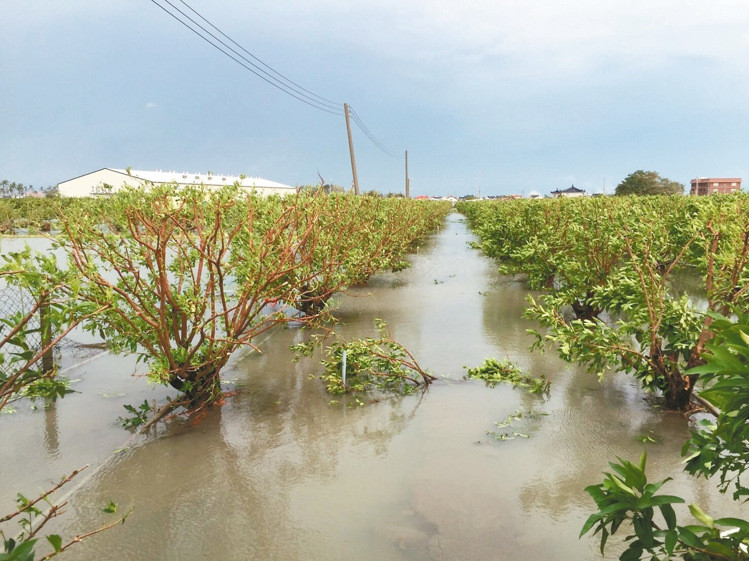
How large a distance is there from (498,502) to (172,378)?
3231 mm

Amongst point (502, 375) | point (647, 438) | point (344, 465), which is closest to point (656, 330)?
point (647, 438)

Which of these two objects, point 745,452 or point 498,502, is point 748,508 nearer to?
point 498,502

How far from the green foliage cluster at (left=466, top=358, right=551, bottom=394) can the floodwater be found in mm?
162

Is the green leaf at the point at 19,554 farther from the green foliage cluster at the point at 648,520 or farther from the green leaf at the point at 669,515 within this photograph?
the green leaf at the point at 669,515

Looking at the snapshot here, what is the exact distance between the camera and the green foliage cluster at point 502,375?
615 centimetres

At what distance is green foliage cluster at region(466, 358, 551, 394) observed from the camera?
6.15m

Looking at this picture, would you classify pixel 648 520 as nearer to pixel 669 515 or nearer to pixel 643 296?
pixel 669 515

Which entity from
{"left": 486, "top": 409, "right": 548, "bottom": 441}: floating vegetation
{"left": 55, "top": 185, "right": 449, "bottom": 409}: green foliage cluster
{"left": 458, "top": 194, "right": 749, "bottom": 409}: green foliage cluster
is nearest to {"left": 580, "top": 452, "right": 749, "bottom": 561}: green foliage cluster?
{"left": 458, "top": 194, "right": 749, "bottom": 409}: green foliage cluster

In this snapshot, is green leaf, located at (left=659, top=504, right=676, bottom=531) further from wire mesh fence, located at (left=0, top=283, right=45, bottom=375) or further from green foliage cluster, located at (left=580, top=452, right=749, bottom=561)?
wire mesh fence, located at (left=0, top=283, right=45, bottom=375)

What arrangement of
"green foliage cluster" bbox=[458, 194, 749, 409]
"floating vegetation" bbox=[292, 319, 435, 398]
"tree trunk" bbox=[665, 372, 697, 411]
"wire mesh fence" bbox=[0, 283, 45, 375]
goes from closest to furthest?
"wire mesh fence" bbox=[0, 283, 45, 375], "green foliage cluster" bbox=[458, 194, 749, 409], "tree trunk" bbox=[665, 372, 697, 411], "floating vegetation" bbox=[292, 319, 435, 398]

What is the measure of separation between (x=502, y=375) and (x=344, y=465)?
263 cm

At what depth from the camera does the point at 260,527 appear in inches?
141

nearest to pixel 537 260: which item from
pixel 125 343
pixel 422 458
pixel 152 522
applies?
pixel 422 458

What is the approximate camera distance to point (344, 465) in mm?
4406
